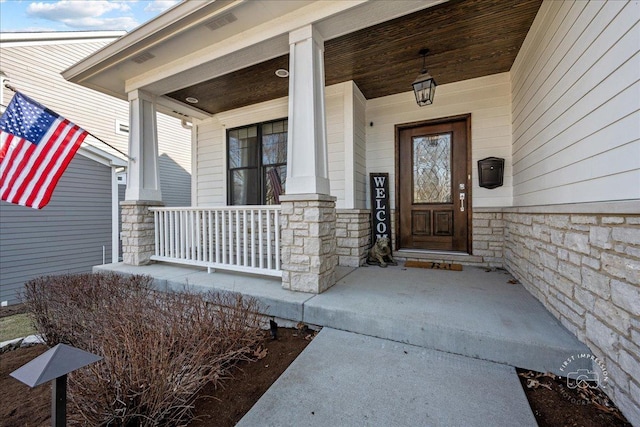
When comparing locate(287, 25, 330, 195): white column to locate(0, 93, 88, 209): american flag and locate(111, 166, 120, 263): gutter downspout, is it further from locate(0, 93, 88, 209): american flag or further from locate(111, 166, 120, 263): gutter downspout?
locate(111, 166, 120, 263): gutter downspout

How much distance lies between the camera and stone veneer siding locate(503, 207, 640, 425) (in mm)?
1411

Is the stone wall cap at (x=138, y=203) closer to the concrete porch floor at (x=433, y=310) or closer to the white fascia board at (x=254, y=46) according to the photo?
the concrete porch floor at (x=433, y=310)

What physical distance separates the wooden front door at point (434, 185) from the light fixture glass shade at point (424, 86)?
90 centimetres

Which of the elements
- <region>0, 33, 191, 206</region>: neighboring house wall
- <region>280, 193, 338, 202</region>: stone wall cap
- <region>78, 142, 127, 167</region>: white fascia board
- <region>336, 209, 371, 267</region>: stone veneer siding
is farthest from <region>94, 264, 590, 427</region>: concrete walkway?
<region>0, 33, 191, 206</region>: neighboring house wall

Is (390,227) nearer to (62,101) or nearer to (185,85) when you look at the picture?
(185,85)

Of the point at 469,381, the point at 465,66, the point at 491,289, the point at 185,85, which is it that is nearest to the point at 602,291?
the point at 469,381

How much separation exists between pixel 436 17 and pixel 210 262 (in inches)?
156

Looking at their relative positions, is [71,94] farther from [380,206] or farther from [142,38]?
[380,206]

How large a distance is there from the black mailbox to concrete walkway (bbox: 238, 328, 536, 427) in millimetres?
2734

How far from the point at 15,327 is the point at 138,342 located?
11.3 feet

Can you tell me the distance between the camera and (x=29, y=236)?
5824 millimetres

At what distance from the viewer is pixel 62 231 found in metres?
6.31

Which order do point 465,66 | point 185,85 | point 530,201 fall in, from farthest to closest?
point 185,85 → point 465,66 → point 530,201

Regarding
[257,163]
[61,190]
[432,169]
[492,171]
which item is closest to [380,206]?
[432,169]
